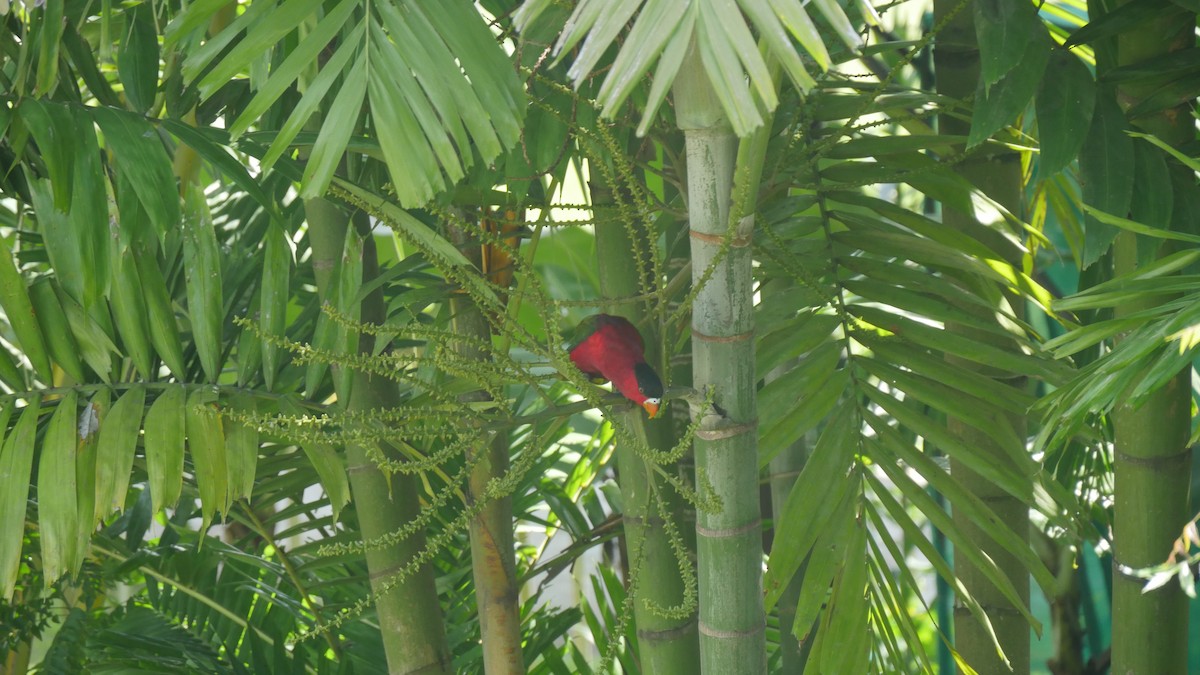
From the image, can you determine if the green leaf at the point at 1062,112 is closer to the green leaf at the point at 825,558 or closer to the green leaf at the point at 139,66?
the green leaf at the point at 825,558

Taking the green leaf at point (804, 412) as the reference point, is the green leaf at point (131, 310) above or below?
above

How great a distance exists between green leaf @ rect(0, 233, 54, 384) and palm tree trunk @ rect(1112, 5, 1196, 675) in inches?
30.4

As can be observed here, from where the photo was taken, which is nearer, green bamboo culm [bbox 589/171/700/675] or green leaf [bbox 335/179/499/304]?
green leaf [bbox 335/179/499/304]

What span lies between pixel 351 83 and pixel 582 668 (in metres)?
0.86

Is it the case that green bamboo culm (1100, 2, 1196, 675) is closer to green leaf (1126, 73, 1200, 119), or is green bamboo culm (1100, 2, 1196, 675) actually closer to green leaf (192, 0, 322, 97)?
green leaf (1126, 73, 1200, 119)

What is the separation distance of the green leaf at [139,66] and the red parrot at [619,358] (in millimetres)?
379

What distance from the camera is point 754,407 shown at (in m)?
0.62

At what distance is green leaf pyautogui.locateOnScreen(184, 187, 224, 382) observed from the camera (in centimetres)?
83

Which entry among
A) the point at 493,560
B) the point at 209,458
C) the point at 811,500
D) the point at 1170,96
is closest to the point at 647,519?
the point at 811,500

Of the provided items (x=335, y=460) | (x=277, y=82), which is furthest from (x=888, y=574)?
(x=277, y=82)

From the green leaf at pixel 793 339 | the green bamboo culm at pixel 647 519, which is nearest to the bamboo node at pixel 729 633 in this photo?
the green bamboo culm at pixel 647 519

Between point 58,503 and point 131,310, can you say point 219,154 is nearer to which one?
point 131,310

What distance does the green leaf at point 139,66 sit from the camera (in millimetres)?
811

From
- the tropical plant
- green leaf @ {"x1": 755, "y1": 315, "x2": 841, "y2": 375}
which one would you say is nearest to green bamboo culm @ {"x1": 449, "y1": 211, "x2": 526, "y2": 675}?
the tropical plant
